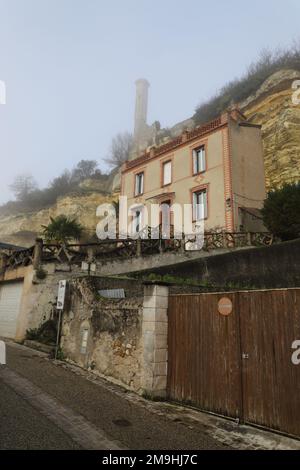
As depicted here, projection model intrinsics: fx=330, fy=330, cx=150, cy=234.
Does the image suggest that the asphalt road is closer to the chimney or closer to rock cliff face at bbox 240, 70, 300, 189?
rock cliff face at bbox 240, 70, 300, 189

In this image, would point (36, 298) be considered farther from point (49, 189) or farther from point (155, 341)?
point (49, 189)

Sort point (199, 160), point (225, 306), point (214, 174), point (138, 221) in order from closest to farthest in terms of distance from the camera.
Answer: point (225, 306)
point (214, 174)
point (199, 160)
point (138, 221)

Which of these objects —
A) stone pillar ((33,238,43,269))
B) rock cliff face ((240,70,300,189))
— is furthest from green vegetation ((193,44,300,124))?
stone pillar ((33,238,43,269))

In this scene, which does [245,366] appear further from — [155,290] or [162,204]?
[162,204]

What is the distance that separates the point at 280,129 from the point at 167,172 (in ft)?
28.3

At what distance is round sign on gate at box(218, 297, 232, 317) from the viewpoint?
5.93m

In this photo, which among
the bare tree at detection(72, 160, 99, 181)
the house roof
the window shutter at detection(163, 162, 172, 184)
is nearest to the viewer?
the house roof

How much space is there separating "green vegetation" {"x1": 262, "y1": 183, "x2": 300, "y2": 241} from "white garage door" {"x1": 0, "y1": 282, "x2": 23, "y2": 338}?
11.9 meters

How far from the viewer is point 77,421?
5.08 meters

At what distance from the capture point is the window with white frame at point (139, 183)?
1029 inches

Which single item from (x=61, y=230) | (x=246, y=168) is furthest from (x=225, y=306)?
(x=61, y=230)

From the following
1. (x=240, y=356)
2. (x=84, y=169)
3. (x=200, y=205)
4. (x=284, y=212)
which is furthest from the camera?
(x=84, y=169)
